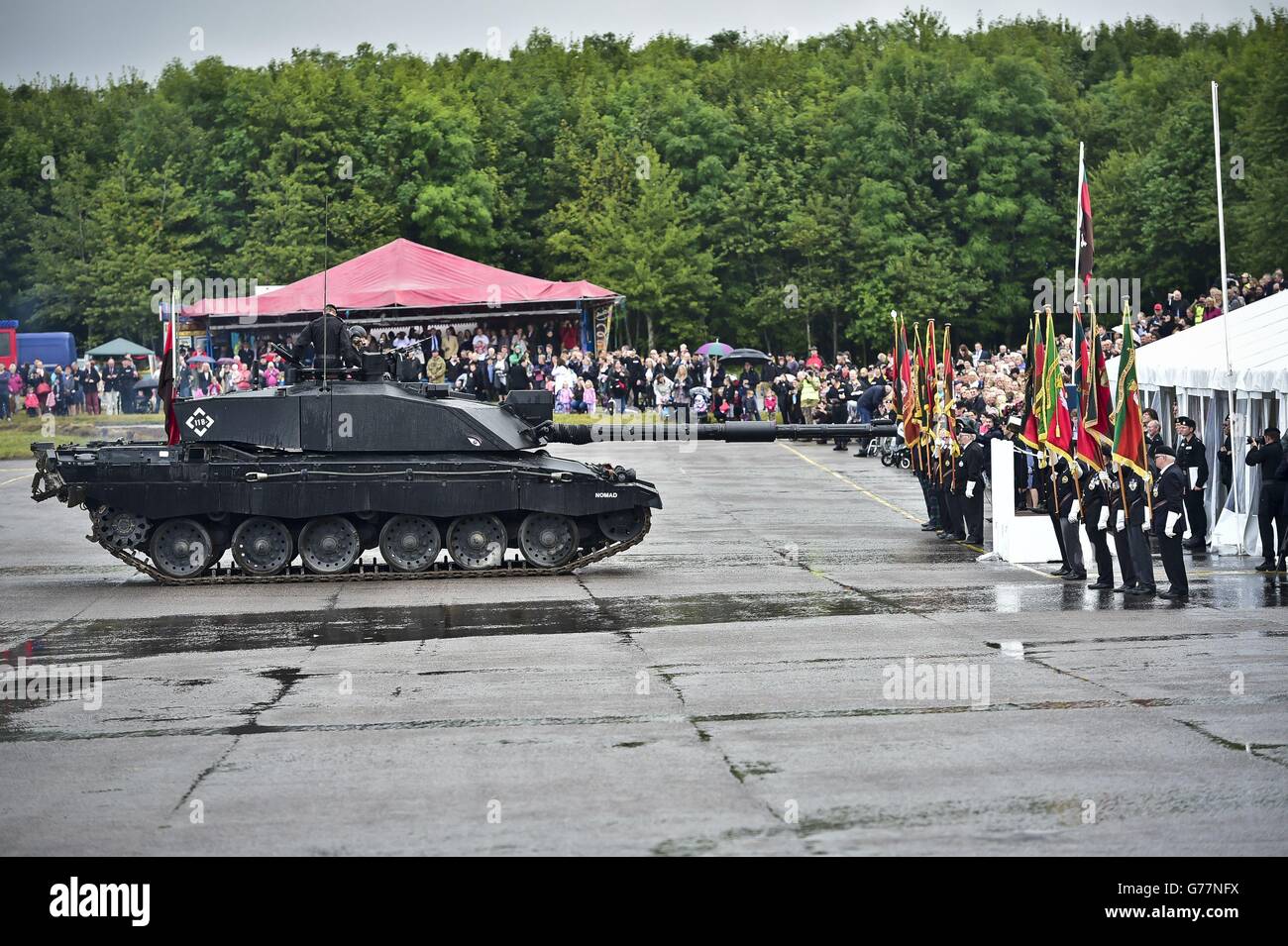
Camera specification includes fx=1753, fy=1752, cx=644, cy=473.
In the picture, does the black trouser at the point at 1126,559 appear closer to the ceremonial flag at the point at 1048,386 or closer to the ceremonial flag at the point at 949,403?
the ceremonial flag at the point at 1048,386

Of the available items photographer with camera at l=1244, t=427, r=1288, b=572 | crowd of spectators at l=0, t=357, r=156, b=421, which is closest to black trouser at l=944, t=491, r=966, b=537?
photographer with camera at l=1244, t=427, r=1288, b=572

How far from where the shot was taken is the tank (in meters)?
21.0

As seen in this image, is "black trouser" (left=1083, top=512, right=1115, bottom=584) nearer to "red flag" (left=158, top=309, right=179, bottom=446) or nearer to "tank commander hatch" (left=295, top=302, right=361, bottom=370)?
"tank commander hatch" (left=295, top=302, right=361, bottom=370)

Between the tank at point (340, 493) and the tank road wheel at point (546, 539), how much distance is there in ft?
0.06

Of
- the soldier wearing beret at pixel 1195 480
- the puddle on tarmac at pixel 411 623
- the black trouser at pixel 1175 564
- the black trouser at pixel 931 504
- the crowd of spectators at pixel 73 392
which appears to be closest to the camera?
the puddle on tarmac at pixel 411 623

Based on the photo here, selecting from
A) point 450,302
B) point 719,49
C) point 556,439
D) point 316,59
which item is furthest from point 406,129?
point 556,439

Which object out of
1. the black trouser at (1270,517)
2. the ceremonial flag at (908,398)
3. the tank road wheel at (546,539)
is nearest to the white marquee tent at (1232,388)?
the black trouser at (1270,517)

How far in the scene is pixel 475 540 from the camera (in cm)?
2152

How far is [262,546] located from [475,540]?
8.45 ft

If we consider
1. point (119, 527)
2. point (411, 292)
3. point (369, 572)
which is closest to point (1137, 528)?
point (369, 572)

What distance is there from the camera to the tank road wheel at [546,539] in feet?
70.9

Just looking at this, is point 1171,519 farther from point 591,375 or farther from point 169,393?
point 591,375

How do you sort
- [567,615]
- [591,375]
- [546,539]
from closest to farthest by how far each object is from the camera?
[567,615] < [546,539] < [591,375]

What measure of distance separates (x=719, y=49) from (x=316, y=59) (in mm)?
26727
